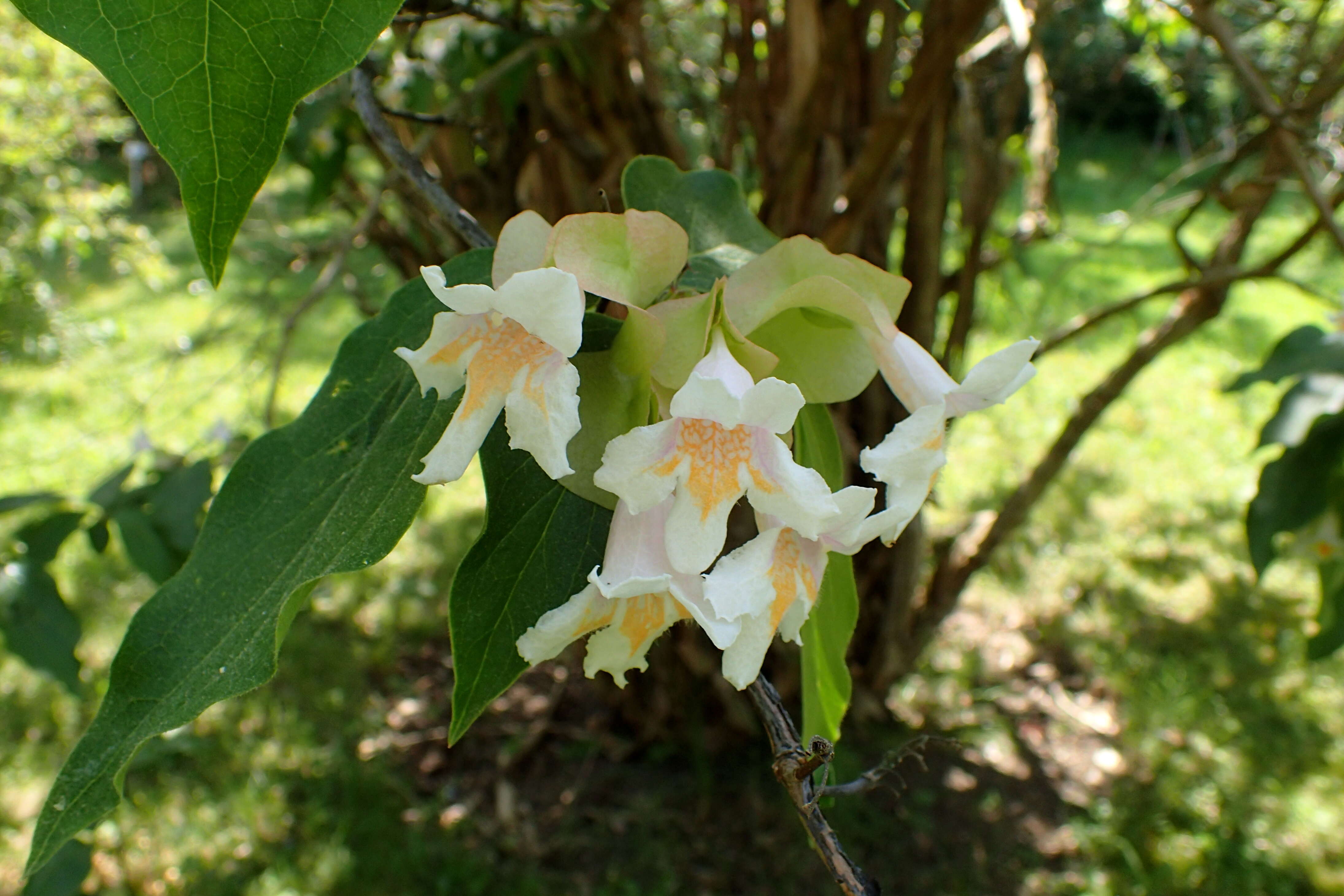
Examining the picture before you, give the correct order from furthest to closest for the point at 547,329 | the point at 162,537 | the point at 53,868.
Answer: the point at 162,537 < the point at 53,868 < the point at 547,329

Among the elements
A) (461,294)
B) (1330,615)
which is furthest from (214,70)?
(1330,615)

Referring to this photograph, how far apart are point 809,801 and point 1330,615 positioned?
4.25ft

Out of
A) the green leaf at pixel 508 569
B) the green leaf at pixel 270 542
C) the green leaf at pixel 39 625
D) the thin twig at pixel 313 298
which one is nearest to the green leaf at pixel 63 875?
the green leaf at pixel 39 625

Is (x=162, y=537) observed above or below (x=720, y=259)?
below

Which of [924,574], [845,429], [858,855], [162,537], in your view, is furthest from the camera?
[924,574]

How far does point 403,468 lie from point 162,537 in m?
0.84

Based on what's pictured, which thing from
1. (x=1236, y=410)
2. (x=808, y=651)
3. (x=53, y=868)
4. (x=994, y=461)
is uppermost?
(x=808, y=651)

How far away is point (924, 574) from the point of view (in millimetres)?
2209

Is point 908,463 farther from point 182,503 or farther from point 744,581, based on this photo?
point 182,503

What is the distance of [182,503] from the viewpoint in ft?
4.04

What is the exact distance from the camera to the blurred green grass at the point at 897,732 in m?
1.80

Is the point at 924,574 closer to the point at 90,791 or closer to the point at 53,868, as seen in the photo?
the point at 53,868

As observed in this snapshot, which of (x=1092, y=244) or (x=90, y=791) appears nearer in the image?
(x=90, y=791)

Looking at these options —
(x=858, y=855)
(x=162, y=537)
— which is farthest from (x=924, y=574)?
(x=162, y=537)
